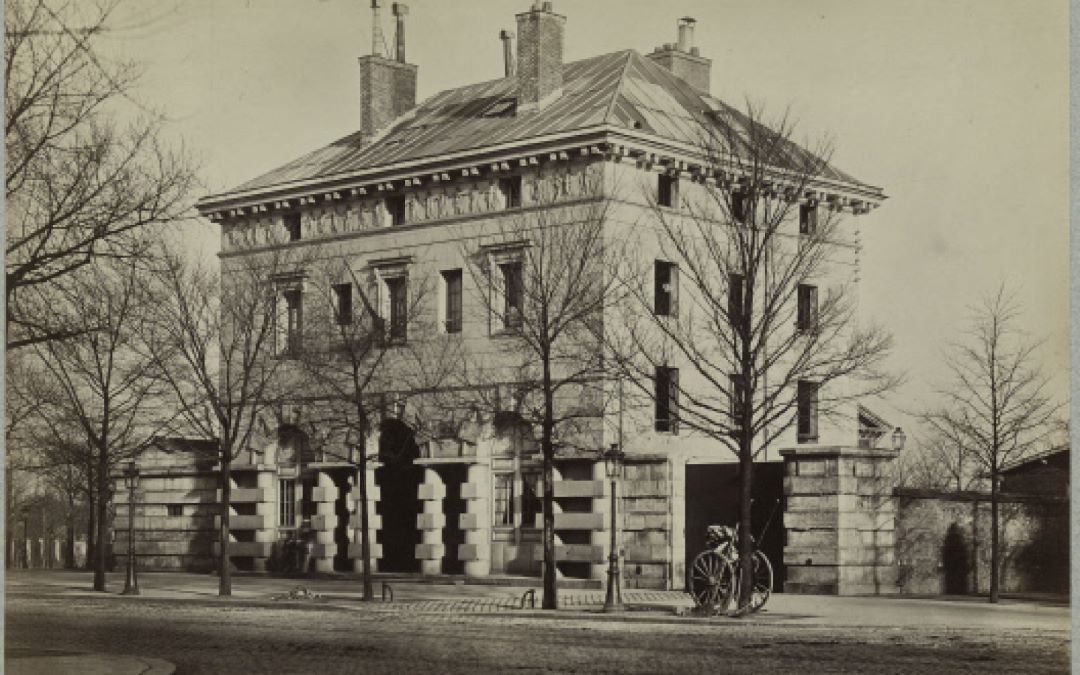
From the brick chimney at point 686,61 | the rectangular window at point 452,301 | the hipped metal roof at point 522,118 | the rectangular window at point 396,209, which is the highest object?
the brick chimney at point 686,61

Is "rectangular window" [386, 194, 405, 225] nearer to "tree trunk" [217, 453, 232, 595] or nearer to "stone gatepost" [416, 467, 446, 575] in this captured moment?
"stone gatepost" [416, 467, 446, 575]

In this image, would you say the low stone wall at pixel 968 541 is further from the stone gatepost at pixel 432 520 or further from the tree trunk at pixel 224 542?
the tree trunk at pixel 224 542

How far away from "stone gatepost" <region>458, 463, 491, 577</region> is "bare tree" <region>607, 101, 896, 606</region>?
15.9 ft

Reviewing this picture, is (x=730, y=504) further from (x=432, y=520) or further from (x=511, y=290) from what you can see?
(x=432, y=520)

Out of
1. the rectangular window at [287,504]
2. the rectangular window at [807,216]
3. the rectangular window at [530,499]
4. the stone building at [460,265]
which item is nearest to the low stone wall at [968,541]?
the stone building at [460,265]

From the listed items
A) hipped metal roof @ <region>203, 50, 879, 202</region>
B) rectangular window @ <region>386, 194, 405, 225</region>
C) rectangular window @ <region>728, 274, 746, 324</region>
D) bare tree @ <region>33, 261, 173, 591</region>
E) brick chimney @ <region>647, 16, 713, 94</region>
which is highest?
brick chimney @ <region>647, 16, 713, 94</region>

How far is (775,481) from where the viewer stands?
38062 millimetres

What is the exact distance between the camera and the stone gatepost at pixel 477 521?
144 ft

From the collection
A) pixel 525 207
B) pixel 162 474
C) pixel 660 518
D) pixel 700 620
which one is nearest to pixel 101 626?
pixel 700 620

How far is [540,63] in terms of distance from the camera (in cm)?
4453

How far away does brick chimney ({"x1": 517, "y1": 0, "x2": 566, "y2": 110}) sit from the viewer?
44.1 m

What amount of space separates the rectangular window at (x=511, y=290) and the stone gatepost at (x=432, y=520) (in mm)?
4774

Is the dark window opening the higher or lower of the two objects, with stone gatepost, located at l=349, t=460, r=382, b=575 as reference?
higher

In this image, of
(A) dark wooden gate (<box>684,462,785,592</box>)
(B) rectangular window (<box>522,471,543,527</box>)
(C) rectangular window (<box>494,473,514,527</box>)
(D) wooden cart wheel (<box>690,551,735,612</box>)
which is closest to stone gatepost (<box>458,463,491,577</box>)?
(C) rectangular window (<box>494,473,514,527</box>)
